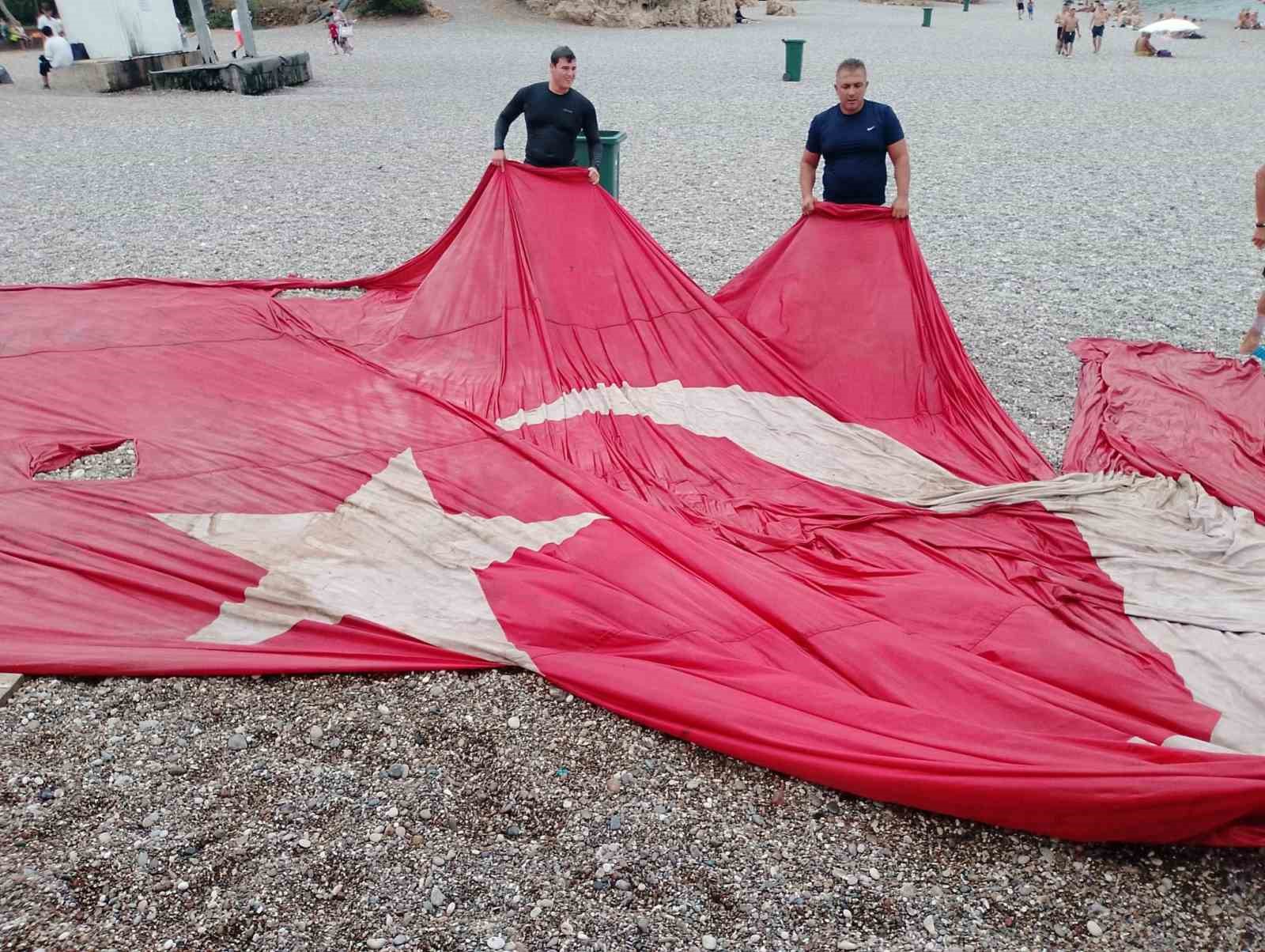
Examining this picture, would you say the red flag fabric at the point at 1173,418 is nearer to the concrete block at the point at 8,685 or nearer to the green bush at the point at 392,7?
the concrete block at the point at 8,685

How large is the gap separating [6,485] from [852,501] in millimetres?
3536

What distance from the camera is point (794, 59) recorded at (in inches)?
677

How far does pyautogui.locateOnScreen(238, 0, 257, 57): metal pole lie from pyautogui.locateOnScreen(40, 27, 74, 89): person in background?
9.19ft

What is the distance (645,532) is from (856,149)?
9.24 ft

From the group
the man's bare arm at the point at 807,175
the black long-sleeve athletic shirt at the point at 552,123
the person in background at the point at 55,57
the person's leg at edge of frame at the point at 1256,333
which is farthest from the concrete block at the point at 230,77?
the person's leg at edge of frame at the point at 1256,333

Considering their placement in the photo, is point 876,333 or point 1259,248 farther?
point 1259,248

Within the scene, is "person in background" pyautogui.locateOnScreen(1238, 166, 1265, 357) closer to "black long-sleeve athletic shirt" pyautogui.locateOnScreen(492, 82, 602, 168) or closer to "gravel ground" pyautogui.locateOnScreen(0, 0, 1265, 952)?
"gravel ground" pyautogui.locateOnScreen(0, 0, 1265, 952)

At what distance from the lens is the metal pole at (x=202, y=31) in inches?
592

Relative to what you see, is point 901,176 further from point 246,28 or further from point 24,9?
point 24,9

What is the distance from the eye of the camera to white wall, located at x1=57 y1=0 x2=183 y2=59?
1535 cm

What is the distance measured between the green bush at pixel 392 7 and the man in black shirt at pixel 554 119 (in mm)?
23656

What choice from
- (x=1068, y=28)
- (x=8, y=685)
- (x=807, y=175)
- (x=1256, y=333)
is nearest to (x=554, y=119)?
(x=807, y=175)

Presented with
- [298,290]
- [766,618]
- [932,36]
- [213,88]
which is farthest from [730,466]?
[932,36]

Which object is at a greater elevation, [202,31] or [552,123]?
[202,31]
